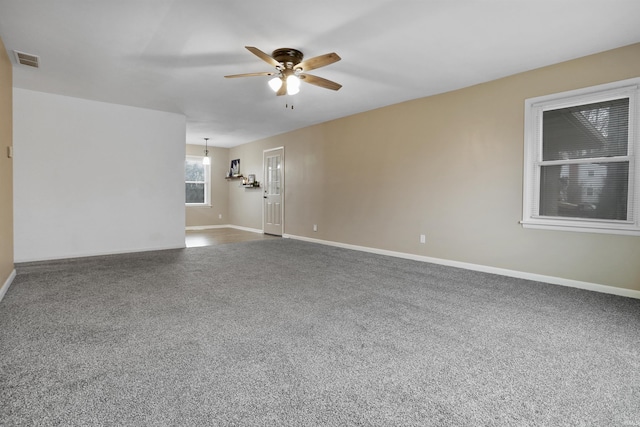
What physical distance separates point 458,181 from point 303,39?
273cm

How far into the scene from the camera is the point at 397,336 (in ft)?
7.06

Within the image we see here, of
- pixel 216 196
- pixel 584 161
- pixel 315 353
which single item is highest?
pixel 584 161

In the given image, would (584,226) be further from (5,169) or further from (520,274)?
(5,169)

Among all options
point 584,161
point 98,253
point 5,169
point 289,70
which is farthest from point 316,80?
point 98,253

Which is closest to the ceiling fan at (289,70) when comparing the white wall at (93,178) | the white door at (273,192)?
the white wall at (93,178)

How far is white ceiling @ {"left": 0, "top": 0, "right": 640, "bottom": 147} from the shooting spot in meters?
2.53

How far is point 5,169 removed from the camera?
3.44 meters

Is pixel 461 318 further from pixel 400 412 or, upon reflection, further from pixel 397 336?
pixel 400 412

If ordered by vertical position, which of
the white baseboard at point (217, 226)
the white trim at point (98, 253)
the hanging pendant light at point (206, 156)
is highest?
the hanging pendant light at point (206, 156)

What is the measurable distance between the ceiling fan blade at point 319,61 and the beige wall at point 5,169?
116 inches

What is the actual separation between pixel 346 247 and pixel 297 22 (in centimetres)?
398

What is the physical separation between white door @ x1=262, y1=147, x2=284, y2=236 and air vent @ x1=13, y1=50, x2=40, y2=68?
4.50m

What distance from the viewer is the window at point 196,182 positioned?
8812 mm

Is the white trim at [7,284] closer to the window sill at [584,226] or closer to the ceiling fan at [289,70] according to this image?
the ceiling fan at [289,70]
